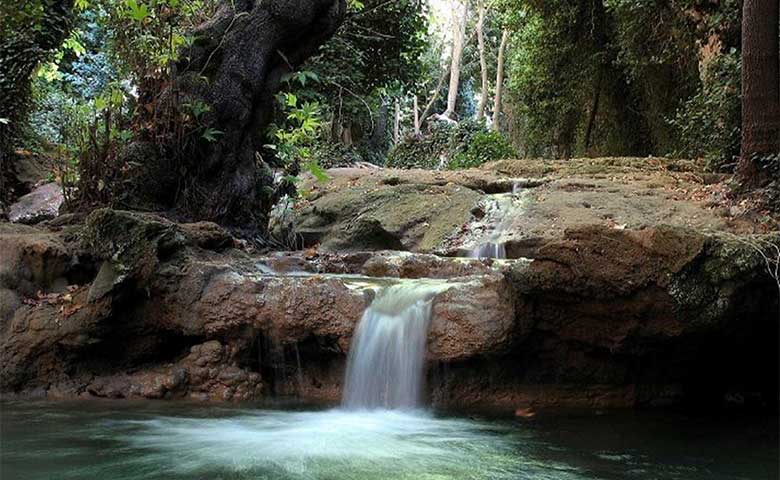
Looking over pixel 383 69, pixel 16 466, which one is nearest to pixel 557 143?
pixel 383 69

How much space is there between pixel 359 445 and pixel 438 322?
1.27 meters

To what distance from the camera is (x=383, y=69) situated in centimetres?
1778

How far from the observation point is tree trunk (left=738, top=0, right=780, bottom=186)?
7.96 metres

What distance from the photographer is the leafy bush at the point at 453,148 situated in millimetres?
19109

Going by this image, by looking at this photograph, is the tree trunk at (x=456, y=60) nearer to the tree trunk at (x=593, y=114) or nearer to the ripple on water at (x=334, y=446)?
the tree trunk at (x=593, y=114)

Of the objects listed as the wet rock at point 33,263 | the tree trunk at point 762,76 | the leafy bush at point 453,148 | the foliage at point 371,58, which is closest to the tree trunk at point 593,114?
the leafy bush at point 453,148

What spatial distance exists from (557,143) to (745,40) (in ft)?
40.1

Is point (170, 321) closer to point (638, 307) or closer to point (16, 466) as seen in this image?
point (16, 466)

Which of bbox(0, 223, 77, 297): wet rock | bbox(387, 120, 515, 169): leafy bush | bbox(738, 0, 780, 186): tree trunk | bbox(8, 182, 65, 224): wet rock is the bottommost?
bbox(0, 223, 77, 297): wet rock

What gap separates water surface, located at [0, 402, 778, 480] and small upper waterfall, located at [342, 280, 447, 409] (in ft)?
0.58

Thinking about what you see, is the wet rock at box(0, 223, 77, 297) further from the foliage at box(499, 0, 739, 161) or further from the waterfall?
the foliage at box(499, 0, 739, 161)

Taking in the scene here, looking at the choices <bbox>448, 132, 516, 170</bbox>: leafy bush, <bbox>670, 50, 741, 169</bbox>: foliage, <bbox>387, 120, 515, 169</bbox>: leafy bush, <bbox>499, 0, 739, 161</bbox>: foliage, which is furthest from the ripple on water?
<bbox>387, 120, 515, 169</bbox>: leafy bush

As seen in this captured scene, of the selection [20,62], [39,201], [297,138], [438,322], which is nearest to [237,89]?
[297,138]

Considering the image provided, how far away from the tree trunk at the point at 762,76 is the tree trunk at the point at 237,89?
5128 mm
